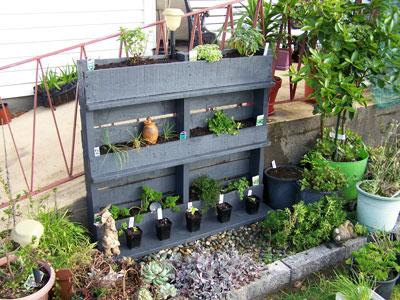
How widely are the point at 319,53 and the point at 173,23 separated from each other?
1368mm

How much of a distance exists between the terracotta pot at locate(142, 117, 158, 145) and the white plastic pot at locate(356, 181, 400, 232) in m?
1.93

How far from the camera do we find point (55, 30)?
570 cm

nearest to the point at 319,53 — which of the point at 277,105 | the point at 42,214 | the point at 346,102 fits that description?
the point at 346,102

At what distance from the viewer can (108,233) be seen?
3.29 meters

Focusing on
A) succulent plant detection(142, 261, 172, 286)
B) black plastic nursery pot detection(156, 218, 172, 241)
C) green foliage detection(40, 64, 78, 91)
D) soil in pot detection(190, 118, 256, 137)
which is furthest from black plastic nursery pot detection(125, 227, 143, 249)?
green foliage detection(40, 64, 78, 91)

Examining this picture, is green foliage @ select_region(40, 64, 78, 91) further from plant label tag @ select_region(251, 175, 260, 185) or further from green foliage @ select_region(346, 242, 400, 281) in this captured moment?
green foliage @ select_region(346, 242, 400, 281)

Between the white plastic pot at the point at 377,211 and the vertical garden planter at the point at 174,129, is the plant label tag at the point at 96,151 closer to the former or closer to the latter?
the vertical garden planter at the point at 174,129

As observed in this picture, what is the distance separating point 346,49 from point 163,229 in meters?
2.27

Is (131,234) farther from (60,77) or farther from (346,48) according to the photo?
(60,77)

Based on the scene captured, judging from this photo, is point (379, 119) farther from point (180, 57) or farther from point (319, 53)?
point (180, 57)

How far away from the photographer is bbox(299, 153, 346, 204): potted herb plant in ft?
13.1

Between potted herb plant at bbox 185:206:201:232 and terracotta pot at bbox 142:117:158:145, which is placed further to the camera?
potted herb plant at bbox 185:206:201:232

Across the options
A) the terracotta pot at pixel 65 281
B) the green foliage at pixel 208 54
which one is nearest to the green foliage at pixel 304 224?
the green foliage at pixel 208 54

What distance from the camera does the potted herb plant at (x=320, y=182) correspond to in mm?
3994
